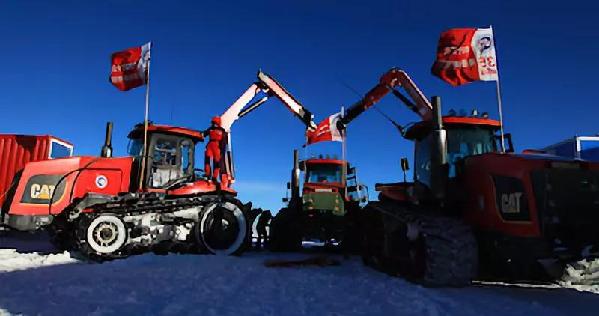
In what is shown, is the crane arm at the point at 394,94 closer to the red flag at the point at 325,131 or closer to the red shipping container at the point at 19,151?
the red flag at the point at 325,131

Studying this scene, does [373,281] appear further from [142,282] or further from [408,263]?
[142,282]

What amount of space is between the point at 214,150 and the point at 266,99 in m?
2.77

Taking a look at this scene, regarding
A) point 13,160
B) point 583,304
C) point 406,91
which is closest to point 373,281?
point 583,304

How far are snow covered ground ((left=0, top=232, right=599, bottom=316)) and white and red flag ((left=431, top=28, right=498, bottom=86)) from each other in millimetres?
4809

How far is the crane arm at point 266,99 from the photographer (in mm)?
12297

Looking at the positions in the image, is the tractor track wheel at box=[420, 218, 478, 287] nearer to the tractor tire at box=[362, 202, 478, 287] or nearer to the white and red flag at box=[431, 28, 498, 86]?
the tractor tire at box=[362, 202, 478, 287]

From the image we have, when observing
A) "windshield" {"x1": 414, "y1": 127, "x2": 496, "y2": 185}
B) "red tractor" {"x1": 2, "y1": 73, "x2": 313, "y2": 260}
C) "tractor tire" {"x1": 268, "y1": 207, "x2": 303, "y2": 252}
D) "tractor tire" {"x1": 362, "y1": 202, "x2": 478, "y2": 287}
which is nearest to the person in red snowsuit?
"red tractor" {"x1": 2, "y1": 73, "x2": 313, "y2": 260}

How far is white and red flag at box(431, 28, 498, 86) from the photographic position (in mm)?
9109

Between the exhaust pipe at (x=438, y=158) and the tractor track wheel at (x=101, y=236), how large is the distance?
6332 millimetres

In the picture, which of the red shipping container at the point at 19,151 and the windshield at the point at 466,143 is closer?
the windshield at the point at 466,143

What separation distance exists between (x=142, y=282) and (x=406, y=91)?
6494 millimetres

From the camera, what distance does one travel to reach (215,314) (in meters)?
3.96

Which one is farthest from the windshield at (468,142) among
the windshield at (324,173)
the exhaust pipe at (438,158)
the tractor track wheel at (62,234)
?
the tractor track wheel at (62,234)

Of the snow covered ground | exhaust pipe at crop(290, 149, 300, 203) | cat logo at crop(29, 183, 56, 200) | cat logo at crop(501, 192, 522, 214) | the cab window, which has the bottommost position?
the snow covered ground
